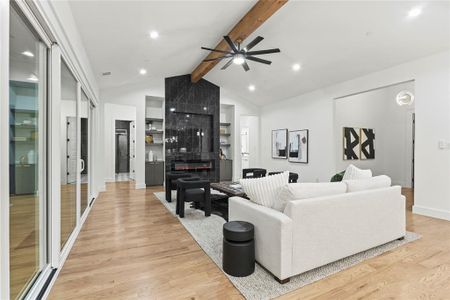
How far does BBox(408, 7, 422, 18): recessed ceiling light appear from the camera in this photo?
9.82 feet

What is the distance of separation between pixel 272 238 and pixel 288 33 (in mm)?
3646

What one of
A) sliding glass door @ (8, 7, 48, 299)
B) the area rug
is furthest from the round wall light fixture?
sliding glass door @ (8, 7, 48, 299)

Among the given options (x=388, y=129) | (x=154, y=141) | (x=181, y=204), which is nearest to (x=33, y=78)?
(x=181, y=204)

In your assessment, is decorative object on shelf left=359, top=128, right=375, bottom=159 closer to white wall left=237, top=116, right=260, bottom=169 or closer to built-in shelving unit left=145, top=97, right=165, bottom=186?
white wall left=237, top=116, right=260, bottom=169

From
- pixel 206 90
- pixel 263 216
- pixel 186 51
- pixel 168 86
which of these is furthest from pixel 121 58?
pixel 263 216

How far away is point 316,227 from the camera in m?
2.04

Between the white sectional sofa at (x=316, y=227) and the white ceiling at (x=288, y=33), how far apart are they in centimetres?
255

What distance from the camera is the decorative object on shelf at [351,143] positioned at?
5973mm

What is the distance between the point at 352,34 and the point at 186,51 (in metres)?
3.24

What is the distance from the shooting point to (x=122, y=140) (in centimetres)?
879

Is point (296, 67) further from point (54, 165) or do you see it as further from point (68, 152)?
point (54, 165)

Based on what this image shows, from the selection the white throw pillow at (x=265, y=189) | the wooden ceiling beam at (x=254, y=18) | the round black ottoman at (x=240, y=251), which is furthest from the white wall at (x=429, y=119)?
the round black ottoman at (x=240, y=251)

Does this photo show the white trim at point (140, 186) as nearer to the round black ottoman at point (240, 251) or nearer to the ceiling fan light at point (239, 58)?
the ceiling fan light at point (239, 58)

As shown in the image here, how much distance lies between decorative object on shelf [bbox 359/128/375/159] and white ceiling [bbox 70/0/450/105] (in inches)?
82.1
